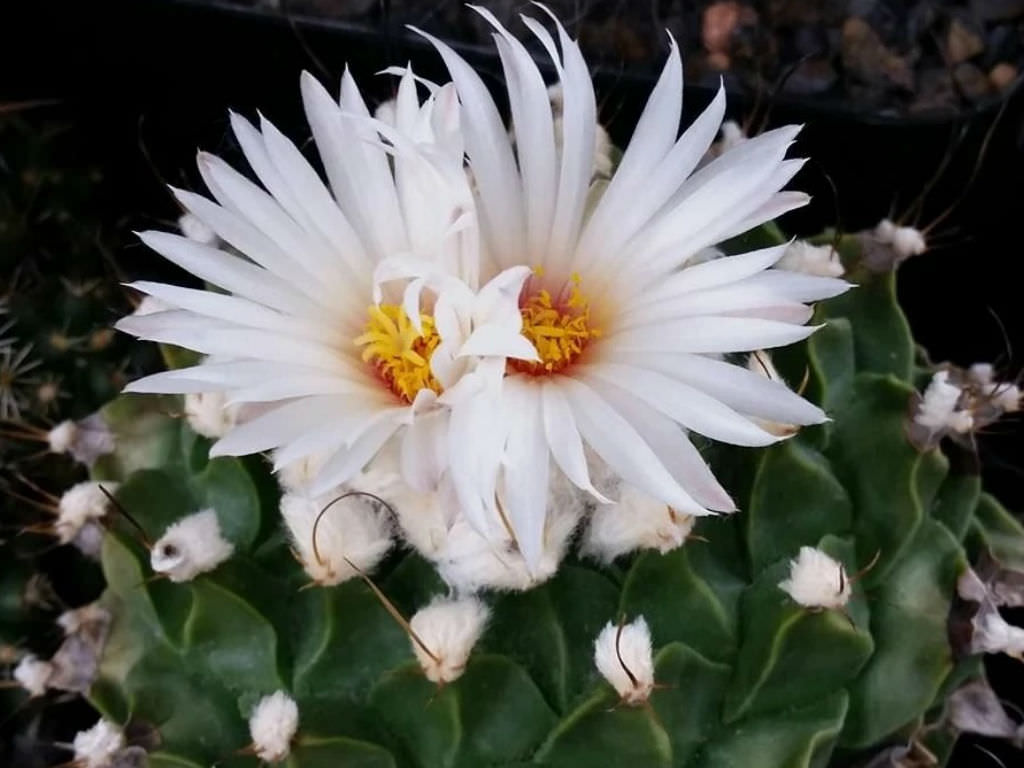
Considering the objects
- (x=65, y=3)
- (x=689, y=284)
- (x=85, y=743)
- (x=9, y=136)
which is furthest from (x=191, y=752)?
(x=65, y=3)

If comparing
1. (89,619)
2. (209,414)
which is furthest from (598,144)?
(89,619)

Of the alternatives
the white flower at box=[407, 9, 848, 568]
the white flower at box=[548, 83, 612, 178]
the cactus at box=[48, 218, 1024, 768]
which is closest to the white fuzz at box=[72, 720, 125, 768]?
the cactus at box=[48, 218, 1024, 768]

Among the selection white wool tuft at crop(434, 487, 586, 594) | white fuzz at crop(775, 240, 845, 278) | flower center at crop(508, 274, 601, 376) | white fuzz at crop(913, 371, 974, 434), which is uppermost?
flower center at crop(508, 274, 601, 376)

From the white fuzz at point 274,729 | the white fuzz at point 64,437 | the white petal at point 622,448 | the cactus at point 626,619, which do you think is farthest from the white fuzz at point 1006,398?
the white fuzz at point 64,437

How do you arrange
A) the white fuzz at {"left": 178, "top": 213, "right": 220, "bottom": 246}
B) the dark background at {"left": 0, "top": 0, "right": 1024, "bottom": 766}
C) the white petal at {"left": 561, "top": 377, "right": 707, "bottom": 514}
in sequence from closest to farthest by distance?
the white petal at {"left": 561, "top": 377, "right": 707, "bottom": 514}
the white fuzz at {"left": 178, "top": 213, "right": 220, "bottom": 246}
the dark background at {"left": 0, "top": 0, "right": 1024, "bottom": 766}

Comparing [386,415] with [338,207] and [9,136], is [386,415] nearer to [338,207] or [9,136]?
[338,207]

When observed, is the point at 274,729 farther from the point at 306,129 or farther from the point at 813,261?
the point at 306,129

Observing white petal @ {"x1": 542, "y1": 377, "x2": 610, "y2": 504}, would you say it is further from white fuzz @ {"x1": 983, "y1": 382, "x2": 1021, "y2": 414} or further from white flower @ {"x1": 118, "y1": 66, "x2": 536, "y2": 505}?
white fuzz @ {"x1": 983, "y1": 382, "x2": 1021, "y2": 414}
